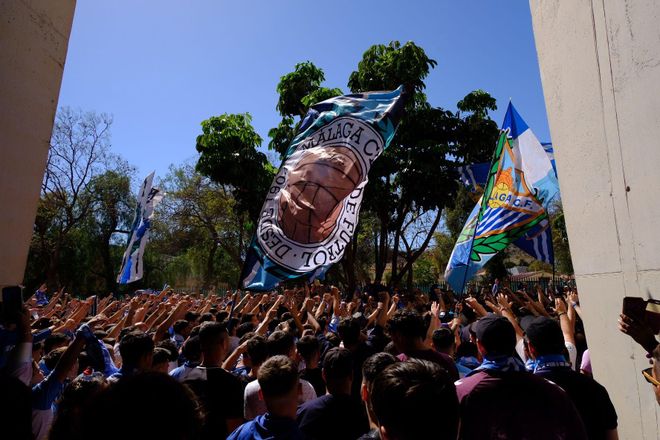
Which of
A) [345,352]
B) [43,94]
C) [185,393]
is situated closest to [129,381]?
[185,393]

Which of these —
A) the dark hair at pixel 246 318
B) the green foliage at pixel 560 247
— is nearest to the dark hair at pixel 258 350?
the dark hair at pixel 246 318

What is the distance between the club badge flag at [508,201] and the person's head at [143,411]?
18.8ft

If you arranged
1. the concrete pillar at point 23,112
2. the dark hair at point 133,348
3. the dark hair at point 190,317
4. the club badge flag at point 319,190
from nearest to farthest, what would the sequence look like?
the concrete pillar at point 23,112 → the dark hair at point 133,348 → the club badge flag at point 319,190 → the dark hair at point 190,317

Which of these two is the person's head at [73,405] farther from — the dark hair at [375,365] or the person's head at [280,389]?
the dark hair at [375,365]

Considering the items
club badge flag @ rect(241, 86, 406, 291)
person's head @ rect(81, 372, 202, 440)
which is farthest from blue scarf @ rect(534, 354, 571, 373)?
club badge flag @ rect(241, 86, 406, 291)

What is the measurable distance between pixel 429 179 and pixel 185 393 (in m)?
17.3

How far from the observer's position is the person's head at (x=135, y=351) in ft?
10.6

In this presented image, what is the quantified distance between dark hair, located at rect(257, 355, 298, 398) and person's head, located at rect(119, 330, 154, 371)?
1.18 metres

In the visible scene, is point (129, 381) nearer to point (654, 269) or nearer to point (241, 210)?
point (654, 269)

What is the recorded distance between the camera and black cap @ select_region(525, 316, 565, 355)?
2.89m

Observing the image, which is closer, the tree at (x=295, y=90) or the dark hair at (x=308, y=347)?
the dark hair at (x=308, y=347)

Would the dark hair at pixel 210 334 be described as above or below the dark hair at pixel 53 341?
above

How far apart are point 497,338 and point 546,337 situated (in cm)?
50

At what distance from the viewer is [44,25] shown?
3404mm
